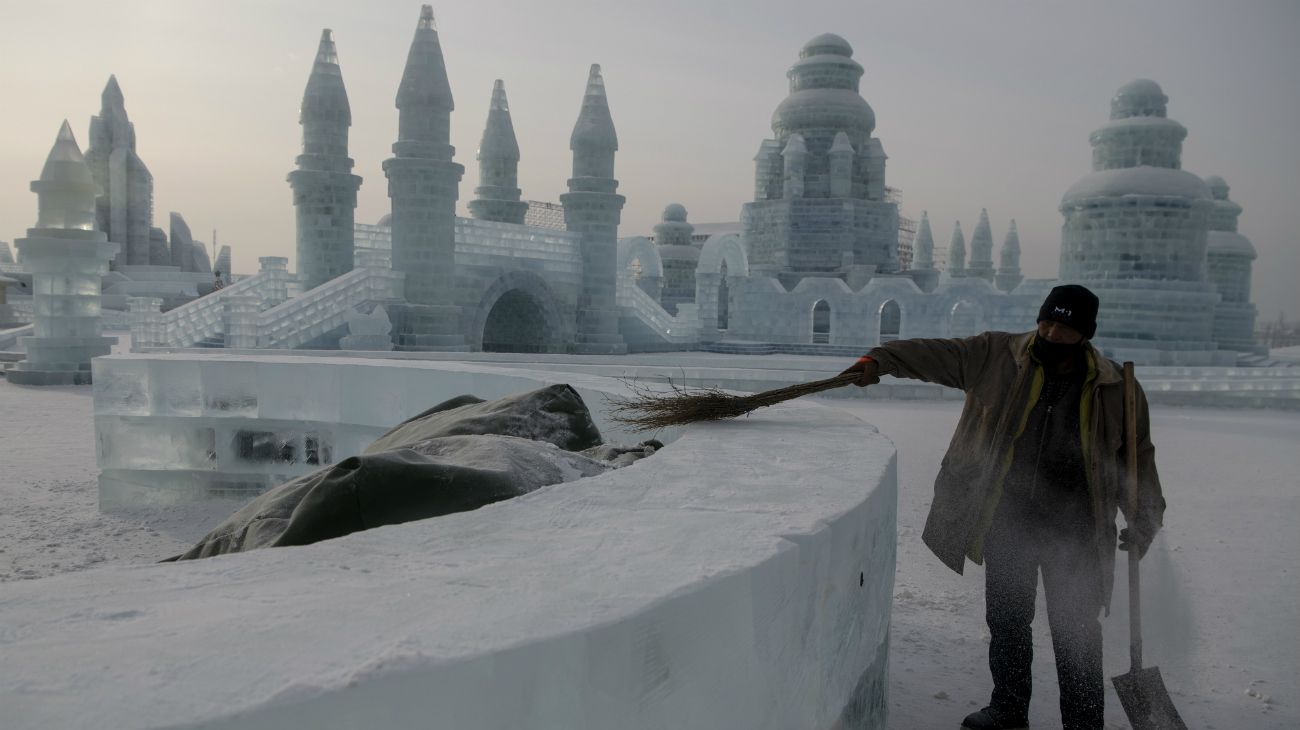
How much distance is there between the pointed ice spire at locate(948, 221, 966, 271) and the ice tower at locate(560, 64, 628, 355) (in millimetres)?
24529

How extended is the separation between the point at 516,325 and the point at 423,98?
7.89m

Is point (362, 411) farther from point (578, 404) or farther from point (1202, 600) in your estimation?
point (1202, 600)

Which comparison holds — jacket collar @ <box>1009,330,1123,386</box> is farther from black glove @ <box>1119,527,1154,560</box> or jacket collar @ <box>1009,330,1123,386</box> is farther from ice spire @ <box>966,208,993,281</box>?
ice spire @ <box>966,208,993,281</box>

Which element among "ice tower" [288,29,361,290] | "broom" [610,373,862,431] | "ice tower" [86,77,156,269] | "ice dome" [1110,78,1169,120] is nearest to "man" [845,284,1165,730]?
"broom" [610,373,862,431]

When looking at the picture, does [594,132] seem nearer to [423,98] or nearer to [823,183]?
[423,98]

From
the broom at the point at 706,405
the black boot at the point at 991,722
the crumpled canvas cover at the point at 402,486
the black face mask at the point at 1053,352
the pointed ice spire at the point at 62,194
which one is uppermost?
the pointed ice spire at the point at 62,194

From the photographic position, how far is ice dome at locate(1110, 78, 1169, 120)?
85.2 feet

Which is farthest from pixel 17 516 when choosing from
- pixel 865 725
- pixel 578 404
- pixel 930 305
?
pixel 930 305

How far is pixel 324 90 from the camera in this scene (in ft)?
60.7

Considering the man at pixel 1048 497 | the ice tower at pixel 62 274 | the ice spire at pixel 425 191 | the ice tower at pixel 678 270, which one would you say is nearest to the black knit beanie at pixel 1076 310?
the man at pixel 1048 497

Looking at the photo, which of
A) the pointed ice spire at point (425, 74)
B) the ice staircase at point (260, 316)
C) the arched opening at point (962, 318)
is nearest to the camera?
the ice staircase at point (260, 316)

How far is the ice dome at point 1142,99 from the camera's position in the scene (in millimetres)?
25969

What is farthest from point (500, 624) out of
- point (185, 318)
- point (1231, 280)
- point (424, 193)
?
point (1231, 280)

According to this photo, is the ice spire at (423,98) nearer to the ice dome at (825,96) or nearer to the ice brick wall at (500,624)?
the ice brick wall at (500,624)
